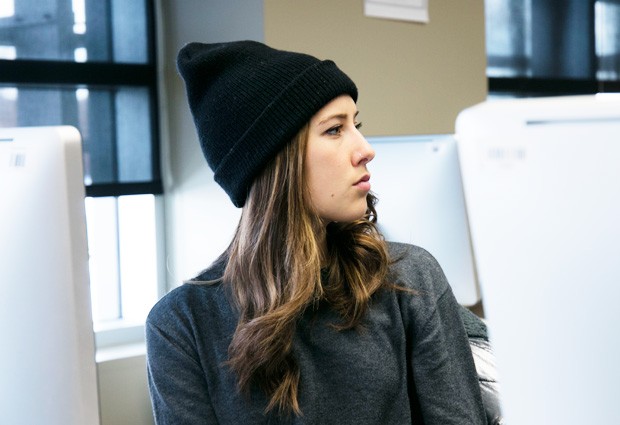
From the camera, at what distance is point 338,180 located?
4.11 ft

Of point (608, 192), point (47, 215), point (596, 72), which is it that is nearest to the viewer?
point (608, 192)

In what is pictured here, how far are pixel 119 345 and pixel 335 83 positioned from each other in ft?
4.16

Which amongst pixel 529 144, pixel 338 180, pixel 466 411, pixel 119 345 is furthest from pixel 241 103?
pixel 119 345

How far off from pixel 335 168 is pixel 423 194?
65cm

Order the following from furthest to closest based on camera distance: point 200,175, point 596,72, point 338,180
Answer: point 596,72
point 200,175
point 338,180

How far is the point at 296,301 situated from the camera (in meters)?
1.22

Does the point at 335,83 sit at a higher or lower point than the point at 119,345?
higher

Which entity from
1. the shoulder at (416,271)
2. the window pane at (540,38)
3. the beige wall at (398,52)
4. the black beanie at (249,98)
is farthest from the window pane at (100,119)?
the window pane at (540,38)

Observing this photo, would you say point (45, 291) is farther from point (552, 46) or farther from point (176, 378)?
point (552, 46)

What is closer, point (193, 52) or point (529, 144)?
point (529, 144)

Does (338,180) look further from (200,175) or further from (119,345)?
(119,345)

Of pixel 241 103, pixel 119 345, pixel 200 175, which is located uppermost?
pixel 241 103

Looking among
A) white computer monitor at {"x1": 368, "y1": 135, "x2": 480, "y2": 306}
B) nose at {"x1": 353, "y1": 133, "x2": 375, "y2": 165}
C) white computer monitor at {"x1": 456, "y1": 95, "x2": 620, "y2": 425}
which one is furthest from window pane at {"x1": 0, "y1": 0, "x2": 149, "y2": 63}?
white computer monitor at {"x1": 456, "y1": 95, "x2": 620, "y2": 425}

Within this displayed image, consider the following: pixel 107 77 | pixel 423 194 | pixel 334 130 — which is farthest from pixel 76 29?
pixel 334 130
